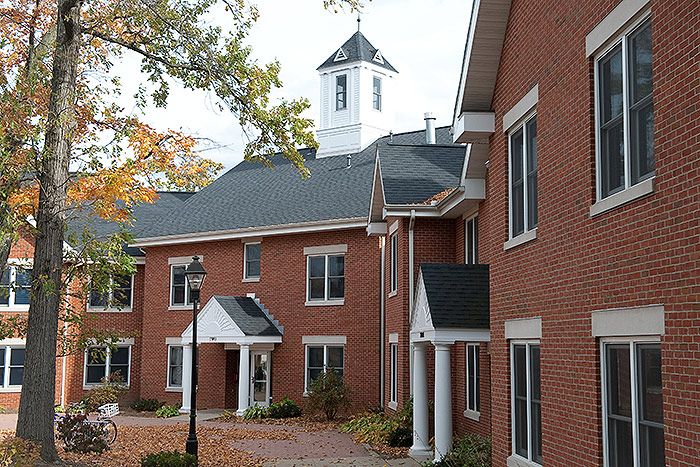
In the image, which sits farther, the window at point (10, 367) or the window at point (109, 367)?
the window at point (109, 367)

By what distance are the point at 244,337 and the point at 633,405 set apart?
23525 millimetres

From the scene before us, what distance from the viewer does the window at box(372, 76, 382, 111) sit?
40953 mm

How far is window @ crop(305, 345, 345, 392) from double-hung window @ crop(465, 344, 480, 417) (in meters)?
10.5

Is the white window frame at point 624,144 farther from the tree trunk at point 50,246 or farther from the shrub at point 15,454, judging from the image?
the tree trunk at point 50,246

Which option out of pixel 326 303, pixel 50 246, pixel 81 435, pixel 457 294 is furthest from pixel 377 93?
pixel 50 246

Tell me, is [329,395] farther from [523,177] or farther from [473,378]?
[523,177]

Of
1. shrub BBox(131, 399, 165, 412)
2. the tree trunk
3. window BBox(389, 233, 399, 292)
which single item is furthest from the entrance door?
the tree trunk

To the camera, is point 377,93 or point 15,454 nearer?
point 15,454

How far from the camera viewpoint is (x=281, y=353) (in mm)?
31609

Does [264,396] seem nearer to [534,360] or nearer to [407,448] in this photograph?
[407,448]

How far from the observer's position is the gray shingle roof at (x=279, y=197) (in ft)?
104

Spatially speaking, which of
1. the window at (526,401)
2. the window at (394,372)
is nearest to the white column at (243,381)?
the window at (394,372)

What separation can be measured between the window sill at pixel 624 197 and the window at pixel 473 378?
1058cm

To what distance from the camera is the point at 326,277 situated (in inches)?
1216
